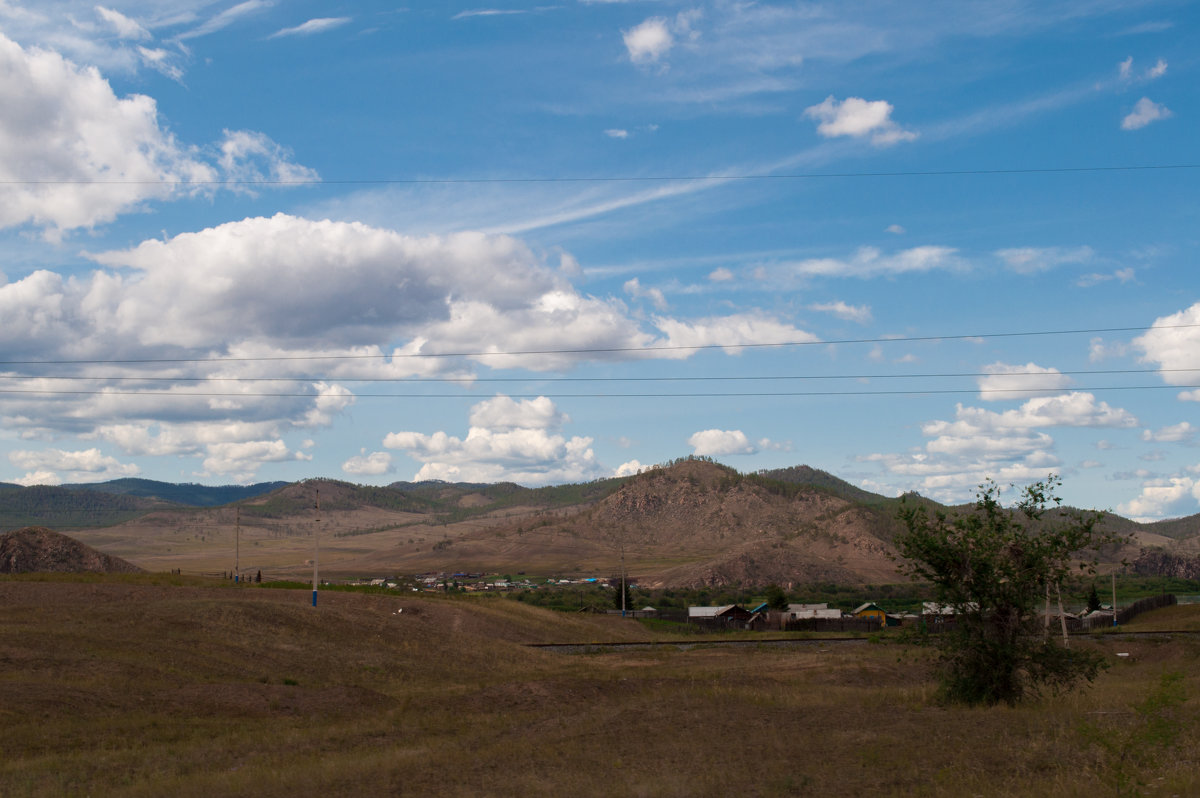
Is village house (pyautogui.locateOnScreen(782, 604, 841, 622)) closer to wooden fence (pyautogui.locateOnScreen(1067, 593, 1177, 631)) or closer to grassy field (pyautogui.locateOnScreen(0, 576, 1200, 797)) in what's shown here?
wooden fence (pyautogui.locateOnScreen(1067, 593, 1177, 631))

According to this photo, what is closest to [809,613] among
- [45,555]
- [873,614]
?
[873,614]

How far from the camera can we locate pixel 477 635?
58656mm

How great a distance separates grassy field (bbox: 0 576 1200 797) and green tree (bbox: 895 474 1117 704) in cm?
117

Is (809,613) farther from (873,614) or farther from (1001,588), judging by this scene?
(1001,588)

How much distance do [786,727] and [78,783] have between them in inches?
666

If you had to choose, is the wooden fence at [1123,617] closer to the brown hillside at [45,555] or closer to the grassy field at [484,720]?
the grassy field at [484,720]

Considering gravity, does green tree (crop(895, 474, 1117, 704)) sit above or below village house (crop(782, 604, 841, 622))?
above

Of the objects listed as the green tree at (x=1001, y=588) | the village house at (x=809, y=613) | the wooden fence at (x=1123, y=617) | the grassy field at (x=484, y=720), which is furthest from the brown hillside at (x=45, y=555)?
Answer: the wooden fence at (x=1123, y=617)

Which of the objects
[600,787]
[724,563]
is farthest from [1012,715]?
[724,563]

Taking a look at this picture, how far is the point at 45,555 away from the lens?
3329 inches

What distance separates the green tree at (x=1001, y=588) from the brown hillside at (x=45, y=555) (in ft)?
258

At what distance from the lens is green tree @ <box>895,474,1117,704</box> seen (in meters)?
24.8

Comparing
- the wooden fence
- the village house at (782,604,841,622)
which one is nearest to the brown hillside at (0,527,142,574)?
the village house at (782,604,841,622)

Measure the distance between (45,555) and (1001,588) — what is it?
8712 cm
